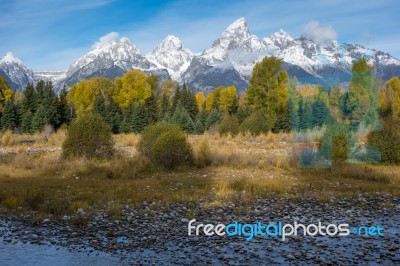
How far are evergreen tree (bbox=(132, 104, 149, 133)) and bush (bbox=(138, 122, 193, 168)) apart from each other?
3573cm

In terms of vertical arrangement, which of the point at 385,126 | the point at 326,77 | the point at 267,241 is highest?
the point at 326,77

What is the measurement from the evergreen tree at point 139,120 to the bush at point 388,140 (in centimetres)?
3872

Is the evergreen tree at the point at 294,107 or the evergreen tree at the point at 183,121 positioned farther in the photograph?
the evergreen tree at the point at 183,121

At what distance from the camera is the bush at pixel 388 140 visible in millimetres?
23250

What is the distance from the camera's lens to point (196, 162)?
879 inches

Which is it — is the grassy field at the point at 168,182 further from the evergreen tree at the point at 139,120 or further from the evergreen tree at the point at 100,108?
the evergreen tree at the point at 100,108

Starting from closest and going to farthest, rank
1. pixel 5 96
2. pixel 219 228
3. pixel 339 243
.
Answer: pixel 339 243, pixel 219 228, pixel 5 96

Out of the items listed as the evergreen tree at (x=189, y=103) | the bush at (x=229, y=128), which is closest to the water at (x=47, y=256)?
the bush at (x=229, y=128)

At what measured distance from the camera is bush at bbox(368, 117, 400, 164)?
23.2 metres

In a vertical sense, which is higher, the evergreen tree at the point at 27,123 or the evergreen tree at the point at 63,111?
the evergreen tree at the point at 63,111

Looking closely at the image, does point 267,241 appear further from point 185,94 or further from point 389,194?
point 185,94

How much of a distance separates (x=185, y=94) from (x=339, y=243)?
64547 mm

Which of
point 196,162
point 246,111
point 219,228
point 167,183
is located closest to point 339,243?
point 219,228

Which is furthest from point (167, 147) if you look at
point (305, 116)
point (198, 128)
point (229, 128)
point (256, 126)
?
point (198, 128)
